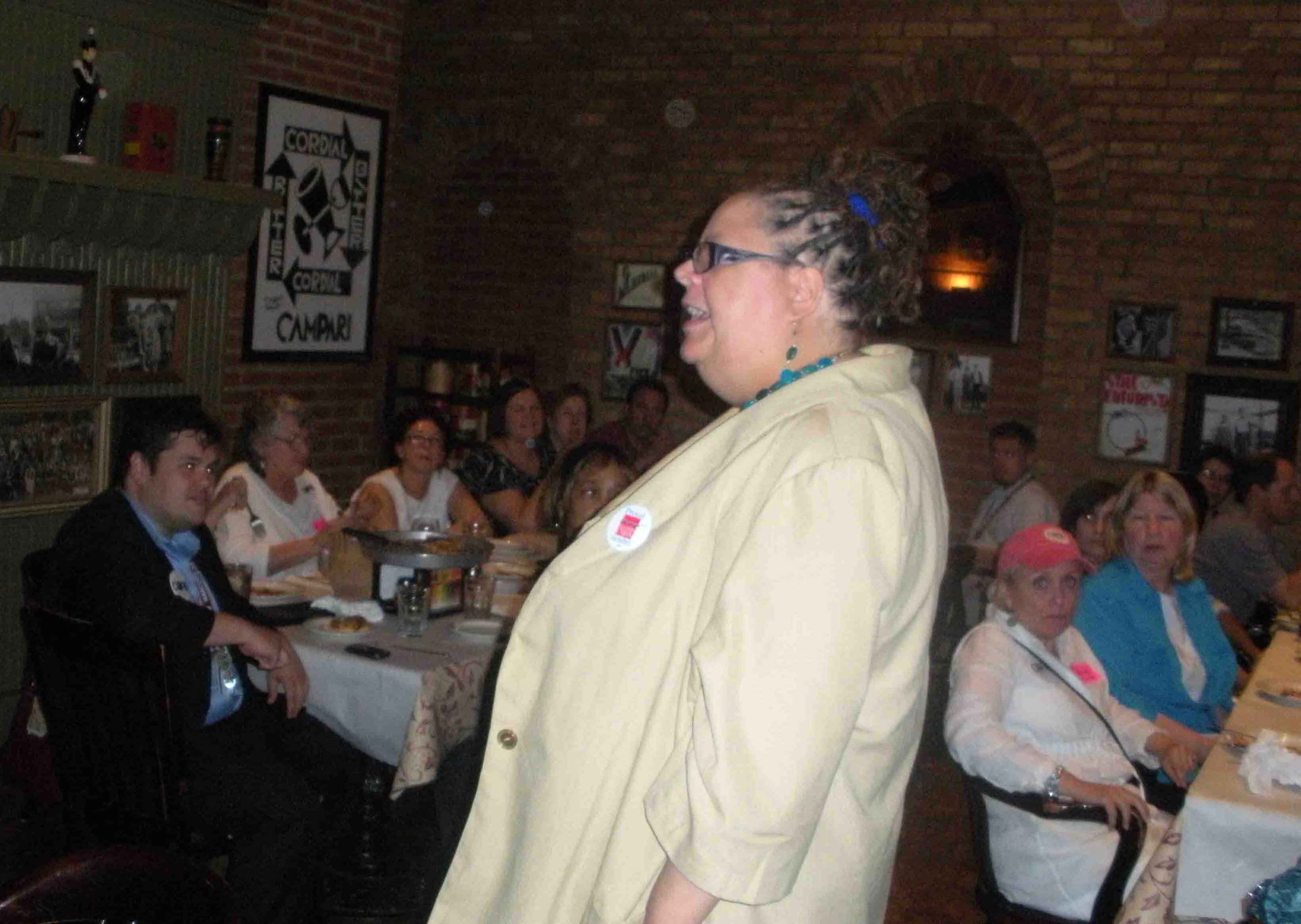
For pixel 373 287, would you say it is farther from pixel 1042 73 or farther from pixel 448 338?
pixel 1042 73

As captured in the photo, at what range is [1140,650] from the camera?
374 centimetres

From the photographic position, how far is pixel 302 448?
462 centimetres

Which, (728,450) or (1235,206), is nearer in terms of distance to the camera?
(728,450)

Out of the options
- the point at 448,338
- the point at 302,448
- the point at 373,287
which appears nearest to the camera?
the point at 302,448

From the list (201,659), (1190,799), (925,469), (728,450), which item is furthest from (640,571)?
(201,659)

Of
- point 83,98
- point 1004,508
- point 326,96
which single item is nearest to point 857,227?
point 83,98

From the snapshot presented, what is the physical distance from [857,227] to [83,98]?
3.66m

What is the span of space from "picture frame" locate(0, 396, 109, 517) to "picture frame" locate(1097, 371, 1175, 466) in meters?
4.52

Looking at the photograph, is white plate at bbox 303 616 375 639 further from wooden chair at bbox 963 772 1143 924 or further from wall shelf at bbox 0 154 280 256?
wall shelf at bbox 0 154 280 256

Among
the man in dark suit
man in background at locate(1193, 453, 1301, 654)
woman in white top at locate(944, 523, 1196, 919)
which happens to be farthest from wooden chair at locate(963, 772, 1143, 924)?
man in background at locate(1193, 453, 1301, 654)

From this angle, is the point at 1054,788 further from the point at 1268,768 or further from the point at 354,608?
the point at 354,608

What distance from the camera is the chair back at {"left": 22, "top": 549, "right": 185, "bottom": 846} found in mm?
2875

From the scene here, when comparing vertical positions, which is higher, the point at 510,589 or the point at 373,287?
the point at 373,287

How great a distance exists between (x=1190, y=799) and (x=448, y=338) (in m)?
6.39
